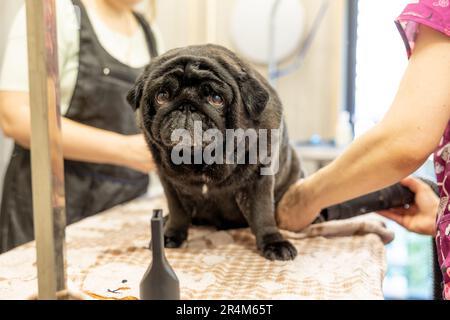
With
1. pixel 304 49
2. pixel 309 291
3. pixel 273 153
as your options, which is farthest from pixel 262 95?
pixel 304 49

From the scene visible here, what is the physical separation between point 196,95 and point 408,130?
0.99ft

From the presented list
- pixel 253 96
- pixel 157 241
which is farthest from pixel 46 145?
pixel 253 96

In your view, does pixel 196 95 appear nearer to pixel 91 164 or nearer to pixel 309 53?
pixel 91 164

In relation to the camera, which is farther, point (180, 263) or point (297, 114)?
point (297, 114)

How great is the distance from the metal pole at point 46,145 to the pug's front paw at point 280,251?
1.39 ft

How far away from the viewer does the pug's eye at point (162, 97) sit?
2.35ft

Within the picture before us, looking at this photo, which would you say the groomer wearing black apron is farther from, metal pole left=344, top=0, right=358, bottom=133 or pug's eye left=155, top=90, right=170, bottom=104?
metal pole left=344, top=0, right=358, bottom=133

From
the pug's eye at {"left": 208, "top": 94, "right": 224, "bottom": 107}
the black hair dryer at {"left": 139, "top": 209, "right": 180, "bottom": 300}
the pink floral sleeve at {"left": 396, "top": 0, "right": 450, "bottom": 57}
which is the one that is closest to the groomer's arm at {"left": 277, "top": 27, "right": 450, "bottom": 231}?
the pink floral sleeve at {"left": 396, "top": 0, "right": 450, "bottom": 57}

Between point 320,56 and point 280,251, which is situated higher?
point 320,56

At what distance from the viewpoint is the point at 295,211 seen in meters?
0.97

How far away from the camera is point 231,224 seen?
3.34ft

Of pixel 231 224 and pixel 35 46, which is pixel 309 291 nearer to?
pixel 231 224

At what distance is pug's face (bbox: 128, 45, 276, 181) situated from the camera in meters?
0.70

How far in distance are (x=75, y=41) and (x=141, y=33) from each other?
266 millimetres
